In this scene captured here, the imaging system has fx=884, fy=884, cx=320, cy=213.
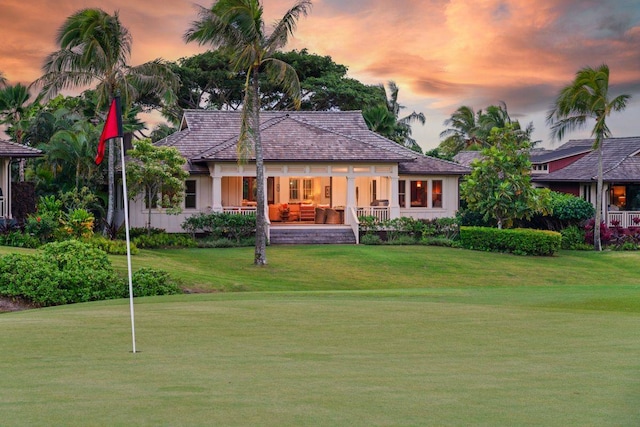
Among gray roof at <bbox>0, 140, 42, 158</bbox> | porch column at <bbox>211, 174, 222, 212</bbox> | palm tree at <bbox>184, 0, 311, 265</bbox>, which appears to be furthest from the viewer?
porch column at <bbox>211, 174, 222, 212</bbox>

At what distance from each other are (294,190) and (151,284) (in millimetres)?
24501

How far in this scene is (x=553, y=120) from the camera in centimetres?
4066

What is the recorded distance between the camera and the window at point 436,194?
44.2 meters

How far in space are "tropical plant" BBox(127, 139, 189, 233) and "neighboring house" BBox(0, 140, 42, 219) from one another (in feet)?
12.9

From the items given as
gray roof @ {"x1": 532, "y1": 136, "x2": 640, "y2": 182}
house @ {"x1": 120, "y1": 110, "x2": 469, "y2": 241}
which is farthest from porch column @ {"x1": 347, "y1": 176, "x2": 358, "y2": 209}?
gray roof @ {"x1": 532, "y1": 136, "x2": 640, "y2": 182}

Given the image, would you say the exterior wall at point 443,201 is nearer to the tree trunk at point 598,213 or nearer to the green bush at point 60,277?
the tree trunk at point 598,213

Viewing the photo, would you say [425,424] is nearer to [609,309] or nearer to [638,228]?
[609,309]

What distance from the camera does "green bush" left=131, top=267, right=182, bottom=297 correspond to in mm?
22625

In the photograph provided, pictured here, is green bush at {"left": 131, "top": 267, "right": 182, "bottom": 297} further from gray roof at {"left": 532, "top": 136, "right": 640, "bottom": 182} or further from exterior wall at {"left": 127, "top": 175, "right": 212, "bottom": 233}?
gray roof at {"left": 532, "top": 136, "right": 640, "bottom": 182}

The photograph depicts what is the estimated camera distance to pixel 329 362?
390 inches

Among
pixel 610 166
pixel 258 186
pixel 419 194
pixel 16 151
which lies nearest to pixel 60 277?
pixel 258 186

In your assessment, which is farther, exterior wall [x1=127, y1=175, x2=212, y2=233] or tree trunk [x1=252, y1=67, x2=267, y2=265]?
exterior wall [x1=127, y1=175, x2=212, y2=233]

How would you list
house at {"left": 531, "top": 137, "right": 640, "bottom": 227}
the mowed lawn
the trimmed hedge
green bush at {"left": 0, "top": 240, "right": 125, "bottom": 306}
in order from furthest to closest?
house at {"left": 531, "top": 137, "right": 640, "bottom": 227}
the trimmed hedge
green bush at {"left": 0, "top": 240, "right": 125, "bottom": 306}
the mowed lawn

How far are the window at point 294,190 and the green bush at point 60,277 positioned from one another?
79.8 ft
